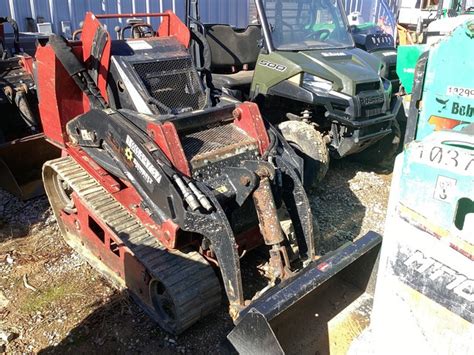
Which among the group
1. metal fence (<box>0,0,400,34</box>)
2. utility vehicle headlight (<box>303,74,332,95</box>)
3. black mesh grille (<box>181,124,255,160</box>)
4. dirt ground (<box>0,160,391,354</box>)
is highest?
metal fence (<box>0,0,400,34</box>)

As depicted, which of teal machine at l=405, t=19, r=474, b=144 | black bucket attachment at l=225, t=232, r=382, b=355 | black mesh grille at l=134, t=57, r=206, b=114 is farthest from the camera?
black mesh grille at l=134, t=57, r=206, b=114

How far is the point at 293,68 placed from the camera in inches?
202

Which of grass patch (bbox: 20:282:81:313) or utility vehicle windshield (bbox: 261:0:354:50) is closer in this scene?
grass patch (bbox: 20:282:81:313)

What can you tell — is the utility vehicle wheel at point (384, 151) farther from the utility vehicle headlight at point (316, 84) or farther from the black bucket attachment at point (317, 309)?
the black bucket attachment at point (317, 309)

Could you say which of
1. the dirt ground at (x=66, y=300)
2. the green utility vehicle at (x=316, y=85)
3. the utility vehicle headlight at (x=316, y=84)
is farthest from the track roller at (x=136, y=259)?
the utility vehicle headlight at (x=316, y=84)

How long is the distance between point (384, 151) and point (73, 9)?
19.3 ft

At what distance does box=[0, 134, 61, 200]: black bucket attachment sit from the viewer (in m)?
4.72

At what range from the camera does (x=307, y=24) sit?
5.73 m

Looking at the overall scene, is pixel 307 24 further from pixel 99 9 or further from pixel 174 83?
pixel 99 9

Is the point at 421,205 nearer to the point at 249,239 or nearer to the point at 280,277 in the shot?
the point at 280,277

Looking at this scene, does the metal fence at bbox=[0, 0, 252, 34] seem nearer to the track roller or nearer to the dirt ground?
the dirt ground

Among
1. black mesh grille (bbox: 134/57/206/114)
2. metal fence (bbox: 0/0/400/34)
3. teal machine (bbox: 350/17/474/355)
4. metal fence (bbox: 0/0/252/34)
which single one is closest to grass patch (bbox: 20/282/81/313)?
black mesh grille (bbox: 134/57/206/114)

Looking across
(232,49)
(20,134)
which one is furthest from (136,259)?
(232,49)

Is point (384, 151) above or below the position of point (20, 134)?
below
